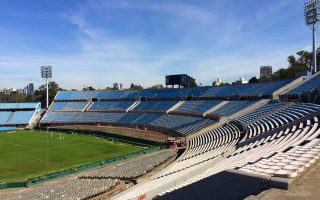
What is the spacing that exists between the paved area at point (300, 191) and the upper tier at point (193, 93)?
52.2 metres

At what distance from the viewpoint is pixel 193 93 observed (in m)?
82.9

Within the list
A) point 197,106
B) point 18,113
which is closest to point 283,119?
point 197,106

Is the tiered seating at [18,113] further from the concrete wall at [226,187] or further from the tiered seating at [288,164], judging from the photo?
the tiered seating at [288,164]

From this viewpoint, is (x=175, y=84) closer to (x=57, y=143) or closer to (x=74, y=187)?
(x=57, y=143)

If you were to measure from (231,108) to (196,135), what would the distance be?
35.1 ft

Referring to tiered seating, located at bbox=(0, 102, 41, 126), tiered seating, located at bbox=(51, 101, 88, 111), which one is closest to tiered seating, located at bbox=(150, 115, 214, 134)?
tiered seating, located at bbox=(51, 101, 88, 111)

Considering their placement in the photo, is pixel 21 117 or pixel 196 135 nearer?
pixel 196 135

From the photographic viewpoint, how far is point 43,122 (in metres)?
91.9

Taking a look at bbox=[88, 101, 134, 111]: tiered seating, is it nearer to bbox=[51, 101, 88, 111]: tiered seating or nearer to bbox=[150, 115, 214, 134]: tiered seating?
bbox=[51, 101, 88, 111]: tiered seating

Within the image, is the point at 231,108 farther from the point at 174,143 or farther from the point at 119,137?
the point at 119,137

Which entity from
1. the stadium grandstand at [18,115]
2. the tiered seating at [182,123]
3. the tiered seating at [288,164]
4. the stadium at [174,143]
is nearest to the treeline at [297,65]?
the stadium at [174,143]

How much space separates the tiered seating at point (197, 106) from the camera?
69.3 m

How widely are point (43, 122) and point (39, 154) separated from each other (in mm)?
43149

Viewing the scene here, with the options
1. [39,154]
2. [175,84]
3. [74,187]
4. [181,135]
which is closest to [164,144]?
[181,135]
